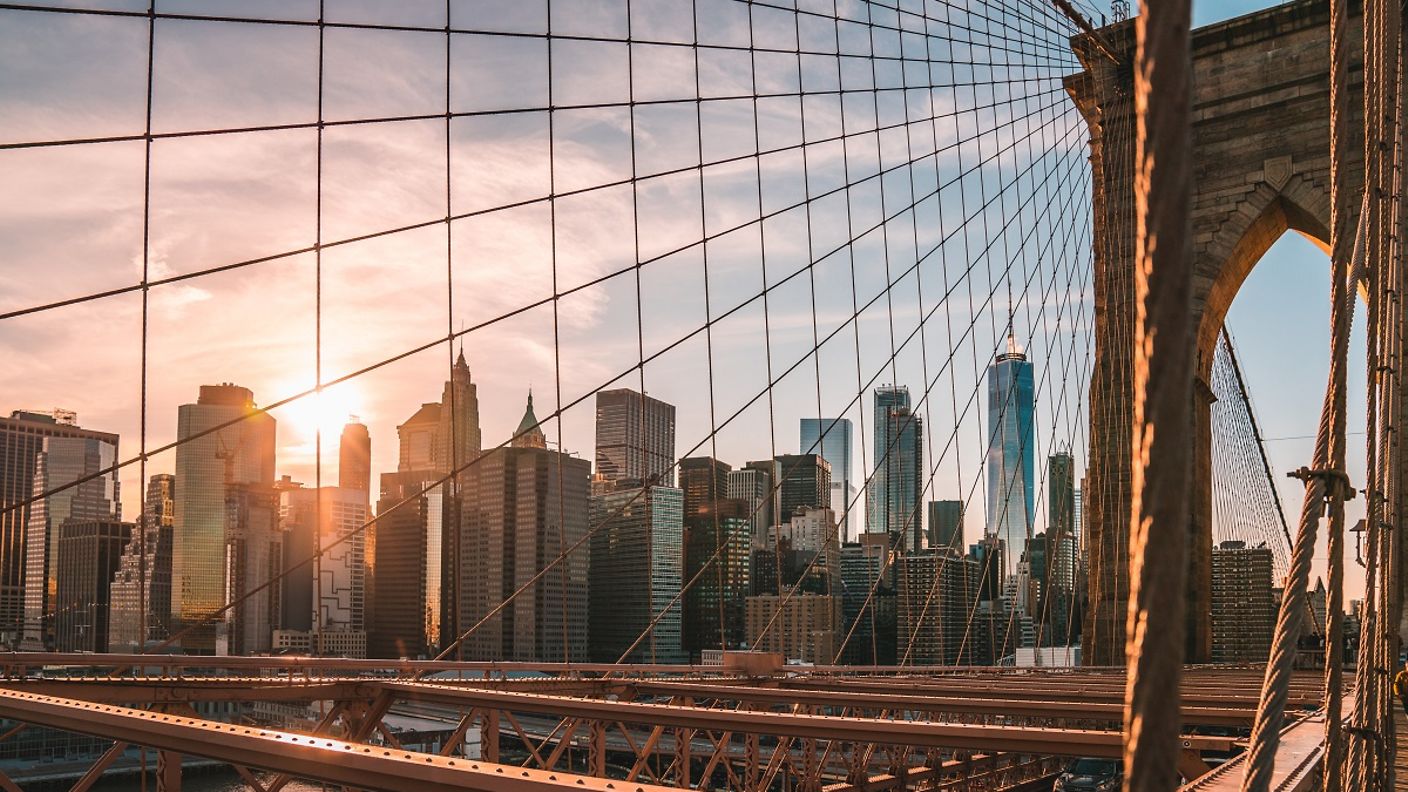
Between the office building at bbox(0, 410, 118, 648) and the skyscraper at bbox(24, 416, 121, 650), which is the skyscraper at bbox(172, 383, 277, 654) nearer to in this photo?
the skyscraper at bbox(24, 416, 121, 650)

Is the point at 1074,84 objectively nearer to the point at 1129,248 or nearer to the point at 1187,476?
the point at 1129,248

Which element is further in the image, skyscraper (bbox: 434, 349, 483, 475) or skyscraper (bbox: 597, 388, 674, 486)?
skyscraper (bbox: 597, 388, 674, 486)

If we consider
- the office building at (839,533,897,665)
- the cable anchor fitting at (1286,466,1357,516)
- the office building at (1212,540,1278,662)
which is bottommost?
the office building at (839,533,897,665)

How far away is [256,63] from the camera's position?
7.70 metres

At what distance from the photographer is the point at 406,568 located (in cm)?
1980

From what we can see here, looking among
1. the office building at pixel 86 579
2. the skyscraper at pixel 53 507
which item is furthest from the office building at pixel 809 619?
the skyscraper at pixel 53 507

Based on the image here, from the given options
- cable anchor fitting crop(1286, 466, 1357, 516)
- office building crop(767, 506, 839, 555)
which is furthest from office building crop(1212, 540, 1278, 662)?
cable anchor fitting crop(1286, 466, 1357, 516)

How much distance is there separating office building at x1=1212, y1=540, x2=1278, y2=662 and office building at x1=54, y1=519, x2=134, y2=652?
1140 centimetres

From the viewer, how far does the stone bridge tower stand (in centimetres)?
1397

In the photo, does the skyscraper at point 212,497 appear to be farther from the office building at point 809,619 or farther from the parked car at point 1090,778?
the office building at point 809,619

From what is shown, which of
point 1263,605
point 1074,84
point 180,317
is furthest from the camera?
point 1263,605

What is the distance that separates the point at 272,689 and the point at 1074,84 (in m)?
14.8

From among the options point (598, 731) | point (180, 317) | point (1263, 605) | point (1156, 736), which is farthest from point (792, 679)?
point (1263, 605)

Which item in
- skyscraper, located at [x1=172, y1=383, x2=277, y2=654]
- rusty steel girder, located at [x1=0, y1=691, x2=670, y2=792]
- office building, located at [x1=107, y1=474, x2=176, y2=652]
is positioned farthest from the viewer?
skyscraper, located at [x1=172, y1=383, x2=277, y2=654]
